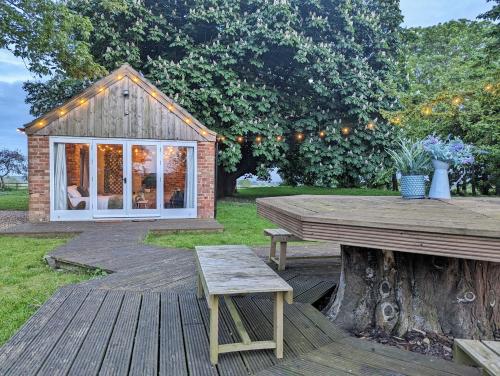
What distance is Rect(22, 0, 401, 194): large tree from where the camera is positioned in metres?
11.5

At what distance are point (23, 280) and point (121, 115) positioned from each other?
17.3 ft

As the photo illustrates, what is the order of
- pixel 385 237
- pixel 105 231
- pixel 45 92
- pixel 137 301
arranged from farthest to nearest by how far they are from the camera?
pixel 45 92, pixel 105 231, pixel 137 301, pixel 385 237

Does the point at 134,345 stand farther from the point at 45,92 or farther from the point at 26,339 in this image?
Result: the point at 45,92

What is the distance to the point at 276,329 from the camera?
7.67 ft

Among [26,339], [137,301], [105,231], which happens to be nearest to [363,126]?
[105,231]

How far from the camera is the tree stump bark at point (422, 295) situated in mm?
2643

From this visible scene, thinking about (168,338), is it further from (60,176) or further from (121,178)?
(60,176)

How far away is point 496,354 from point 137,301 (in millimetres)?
2690

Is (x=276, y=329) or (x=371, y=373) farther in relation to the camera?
(x=276, y=329)

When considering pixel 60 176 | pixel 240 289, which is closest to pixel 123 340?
pixel 240 289

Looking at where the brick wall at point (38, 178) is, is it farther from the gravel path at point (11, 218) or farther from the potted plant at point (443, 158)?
the potted plant at point (443, 158)

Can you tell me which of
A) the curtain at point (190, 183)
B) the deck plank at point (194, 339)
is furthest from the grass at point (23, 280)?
the curtain at point (190, 183)

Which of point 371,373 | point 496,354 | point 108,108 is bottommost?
point 371,373

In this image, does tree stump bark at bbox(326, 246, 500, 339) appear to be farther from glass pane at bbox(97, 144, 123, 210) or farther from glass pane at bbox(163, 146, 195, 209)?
glass pane at bbox(97, 144, 123, 210)
